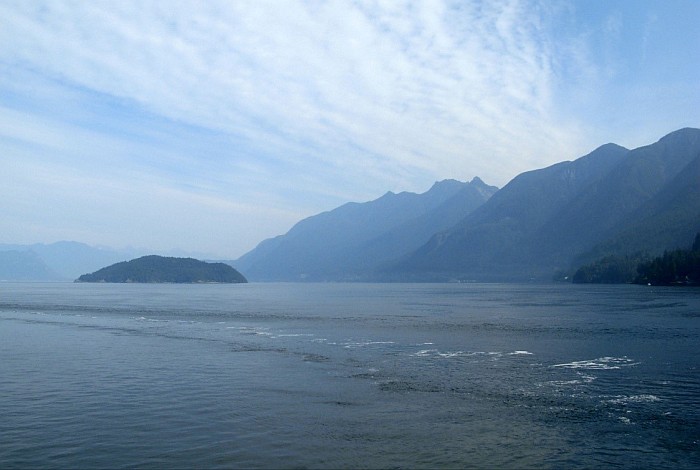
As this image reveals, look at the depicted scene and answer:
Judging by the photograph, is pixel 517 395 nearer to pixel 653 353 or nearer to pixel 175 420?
pixel 175 420

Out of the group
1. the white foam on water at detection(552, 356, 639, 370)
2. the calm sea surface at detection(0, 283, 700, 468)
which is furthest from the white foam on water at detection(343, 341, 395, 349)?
the white foam on water at detection(552, 356, 639, 370)

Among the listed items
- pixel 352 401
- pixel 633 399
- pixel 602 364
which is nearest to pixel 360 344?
pixel 602 364

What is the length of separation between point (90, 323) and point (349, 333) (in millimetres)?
41112

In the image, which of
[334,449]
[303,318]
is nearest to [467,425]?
[334,449]

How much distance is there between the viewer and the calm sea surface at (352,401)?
23.6 m

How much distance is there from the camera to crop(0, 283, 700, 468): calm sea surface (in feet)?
77.4

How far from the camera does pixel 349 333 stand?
68625 mm

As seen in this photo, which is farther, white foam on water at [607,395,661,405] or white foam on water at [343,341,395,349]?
white foam on water at [343,341,395,349]

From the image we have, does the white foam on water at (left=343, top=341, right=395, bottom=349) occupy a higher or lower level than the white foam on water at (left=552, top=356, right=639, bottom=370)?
higher

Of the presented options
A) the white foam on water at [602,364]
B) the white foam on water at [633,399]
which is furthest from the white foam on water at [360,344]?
the white foam on water at [633,399]

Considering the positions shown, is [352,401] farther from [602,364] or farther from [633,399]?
[602,364]

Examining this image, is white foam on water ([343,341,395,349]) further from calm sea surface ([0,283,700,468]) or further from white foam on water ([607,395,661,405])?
white foam on water ([607,395,661,405])

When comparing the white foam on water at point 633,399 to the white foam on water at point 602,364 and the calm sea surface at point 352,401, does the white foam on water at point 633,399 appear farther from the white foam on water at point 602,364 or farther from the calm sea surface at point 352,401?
the white foam on water at point 602,364

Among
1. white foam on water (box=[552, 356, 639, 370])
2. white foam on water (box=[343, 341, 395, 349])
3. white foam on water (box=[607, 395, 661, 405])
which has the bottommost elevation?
white foam on water (box=[607, 395, 661, 405])
